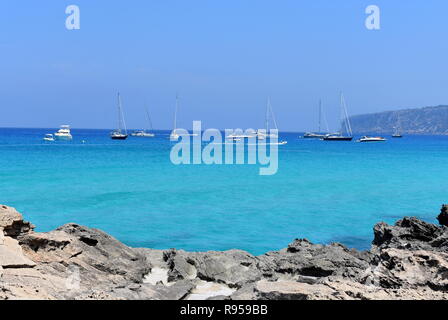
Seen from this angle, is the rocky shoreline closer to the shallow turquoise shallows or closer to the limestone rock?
the limestone rock

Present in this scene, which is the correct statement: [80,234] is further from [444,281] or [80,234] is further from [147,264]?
[444,281]

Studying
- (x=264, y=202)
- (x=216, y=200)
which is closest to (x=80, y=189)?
(x=216, y=200)

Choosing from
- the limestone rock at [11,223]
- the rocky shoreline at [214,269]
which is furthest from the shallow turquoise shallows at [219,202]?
the limestone rock at [11,223]

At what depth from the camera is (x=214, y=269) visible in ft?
32.7

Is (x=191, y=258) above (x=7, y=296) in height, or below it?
below

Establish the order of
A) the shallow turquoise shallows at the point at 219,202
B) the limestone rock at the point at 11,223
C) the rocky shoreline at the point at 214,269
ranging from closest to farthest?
the rocky shoreline at the point at 214,269, the limestone rock at the point at 11,223, the shallow turquoise shallows at the point at 219,202

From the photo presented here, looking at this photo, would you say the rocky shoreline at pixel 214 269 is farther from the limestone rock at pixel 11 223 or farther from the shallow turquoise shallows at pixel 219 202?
the shallow turquoise shallows at pixel 219 202

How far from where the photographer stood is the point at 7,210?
27.8 feet

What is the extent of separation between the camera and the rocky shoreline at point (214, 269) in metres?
5.73

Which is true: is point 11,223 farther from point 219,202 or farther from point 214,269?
point 219,202

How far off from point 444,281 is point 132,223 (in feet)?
48.7

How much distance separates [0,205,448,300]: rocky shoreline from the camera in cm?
573

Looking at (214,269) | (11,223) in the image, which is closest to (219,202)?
(214,269)

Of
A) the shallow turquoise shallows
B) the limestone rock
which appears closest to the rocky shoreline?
the limestone rock
